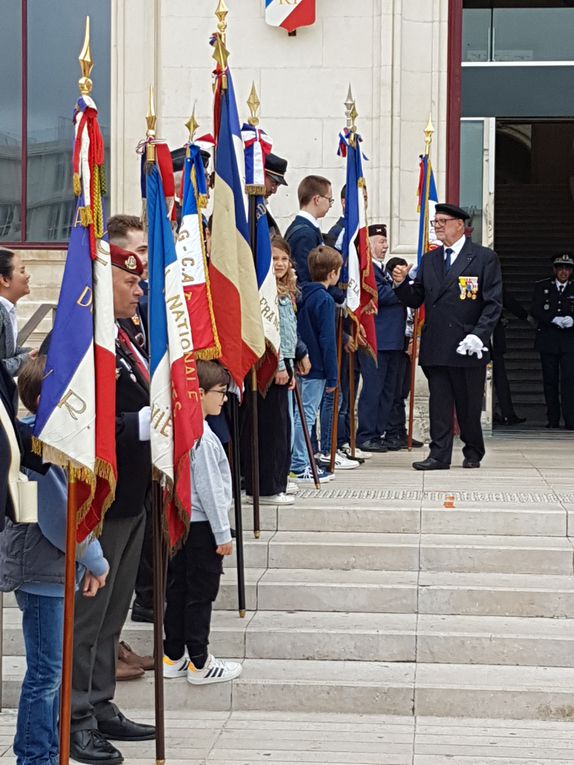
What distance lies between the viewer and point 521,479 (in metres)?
9.62

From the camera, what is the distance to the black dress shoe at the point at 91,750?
541 cm

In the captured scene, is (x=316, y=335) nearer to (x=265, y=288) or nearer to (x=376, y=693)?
(x=265, y=288)

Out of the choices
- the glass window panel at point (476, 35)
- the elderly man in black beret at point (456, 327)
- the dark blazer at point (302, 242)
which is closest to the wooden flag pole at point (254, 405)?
the dark blazer at point (302, 242)

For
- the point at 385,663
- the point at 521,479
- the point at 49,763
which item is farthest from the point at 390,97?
the point at 49,763

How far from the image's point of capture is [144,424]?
18.1ft

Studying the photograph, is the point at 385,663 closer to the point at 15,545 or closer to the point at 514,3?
the point at 15,545

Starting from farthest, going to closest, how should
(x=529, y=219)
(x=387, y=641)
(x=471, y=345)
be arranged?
(x=529, y=219) → (x=471, y=345) → (x=387, y=641)

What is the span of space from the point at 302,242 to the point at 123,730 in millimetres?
4877

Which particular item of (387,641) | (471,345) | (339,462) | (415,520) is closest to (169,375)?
(387,641)

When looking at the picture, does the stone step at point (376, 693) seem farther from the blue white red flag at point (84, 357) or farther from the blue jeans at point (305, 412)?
the blue jeans at point (305, 412)

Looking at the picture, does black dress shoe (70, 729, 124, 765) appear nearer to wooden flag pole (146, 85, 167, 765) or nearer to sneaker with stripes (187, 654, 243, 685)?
wooden flag pole (146, 85, 167, 765)

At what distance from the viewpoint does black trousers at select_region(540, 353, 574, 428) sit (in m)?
14.7

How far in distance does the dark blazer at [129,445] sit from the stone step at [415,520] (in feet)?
8.23

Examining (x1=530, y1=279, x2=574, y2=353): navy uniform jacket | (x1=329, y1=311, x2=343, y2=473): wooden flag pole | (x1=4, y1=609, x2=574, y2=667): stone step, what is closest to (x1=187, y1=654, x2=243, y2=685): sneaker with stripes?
(x1=4, y1=609, x2=574, y2=667): stone step
